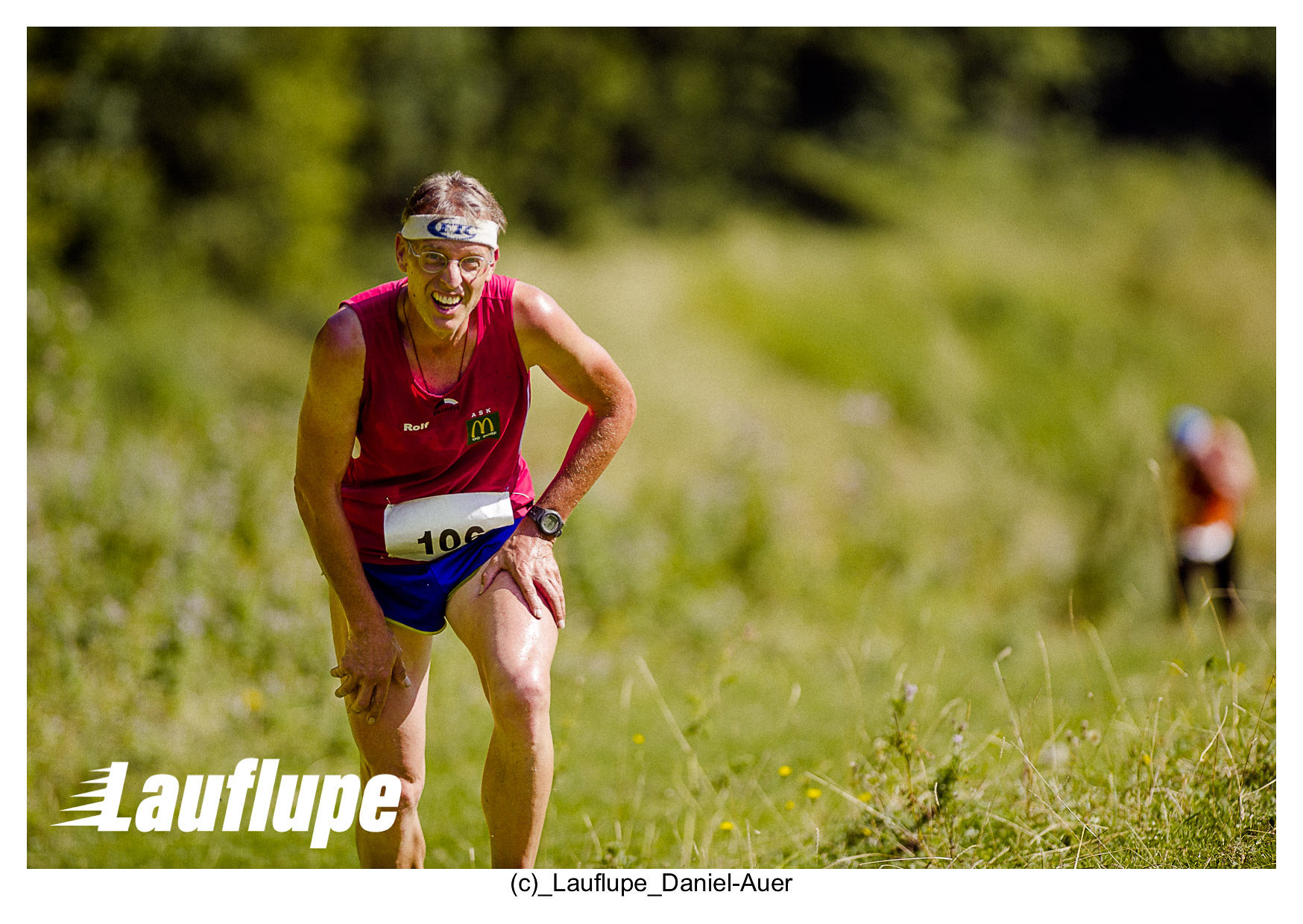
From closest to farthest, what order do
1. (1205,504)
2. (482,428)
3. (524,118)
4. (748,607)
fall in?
(482,428)
(748,607)
(1205,504)
(524,118)

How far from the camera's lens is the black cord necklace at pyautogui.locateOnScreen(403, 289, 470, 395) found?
3.26 metres

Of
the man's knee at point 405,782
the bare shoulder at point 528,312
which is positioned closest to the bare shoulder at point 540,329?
the bare shoulder at point 528,312

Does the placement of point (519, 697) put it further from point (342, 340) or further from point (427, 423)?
point (342, 340)

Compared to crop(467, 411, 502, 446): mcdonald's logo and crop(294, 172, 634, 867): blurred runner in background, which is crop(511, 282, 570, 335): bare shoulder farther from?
crop(467, 411, 502, 446): mcdonald's logo

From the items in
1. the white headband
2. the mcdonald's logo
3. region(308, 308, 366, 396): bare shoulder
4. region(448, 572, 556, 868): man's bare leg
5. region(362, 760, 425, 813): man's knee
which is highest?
the white headband

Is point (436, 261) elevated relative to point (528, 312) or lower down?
elevated

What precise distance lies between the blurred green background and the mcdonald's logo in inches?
45.8

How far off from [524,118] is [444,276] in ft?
55.3

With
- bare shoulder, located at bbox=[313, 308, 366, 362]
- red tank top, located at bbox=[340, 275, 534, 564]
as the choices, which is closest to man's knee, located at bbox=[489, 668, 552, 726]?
red tank top, located at bbox=[340, 275, 534, 564]

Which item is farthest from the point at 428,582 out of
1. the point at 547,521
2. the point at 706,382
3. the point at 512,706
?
the point at 706,382

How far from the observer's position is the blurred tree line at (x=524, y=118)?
1465cm

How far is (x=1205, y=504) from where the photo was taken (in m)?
7.75

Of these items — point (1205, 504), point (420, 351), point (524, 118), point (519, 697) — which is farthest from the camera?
point (524, 118)

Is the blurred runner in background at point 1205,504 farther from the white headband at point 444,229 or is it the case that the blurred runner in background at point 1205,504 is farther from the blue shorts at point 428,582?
the white headband at point 444,229
